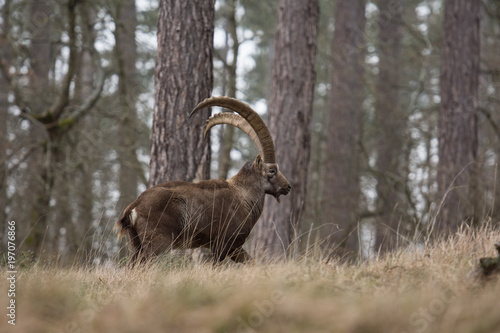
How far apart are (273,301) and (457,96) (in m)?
9.84

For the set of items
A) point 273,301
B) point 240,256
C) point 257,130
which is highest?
point 257,130

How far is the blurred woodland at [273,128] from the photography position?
8062mm

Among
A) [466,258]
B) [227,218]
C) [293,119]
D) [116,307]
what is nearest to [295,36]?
[293,119]

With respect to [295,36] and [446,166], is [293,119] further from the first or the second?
[446,166]

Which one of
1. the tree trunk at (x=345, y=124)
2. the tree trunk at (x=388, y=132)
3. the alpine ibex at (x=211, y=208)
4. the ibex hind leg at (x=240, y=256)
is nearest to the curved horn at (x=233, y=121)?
the alpine ibex at (x=211, y=208)

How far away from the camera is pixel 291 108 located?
10.7 m

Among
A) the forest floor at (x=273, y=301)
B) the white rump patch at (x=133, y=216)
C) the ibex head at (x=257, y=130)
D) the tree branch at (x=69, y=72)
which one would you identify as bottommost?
the forest floor at (x=273, y=301)

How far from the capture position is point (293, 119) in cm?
1069

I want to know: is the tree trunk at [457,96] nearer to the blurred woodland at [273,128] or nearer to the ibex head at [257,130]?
the blurred woodland at [273,128]

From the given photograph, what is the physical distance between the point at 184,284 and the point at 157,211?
5.68 ft

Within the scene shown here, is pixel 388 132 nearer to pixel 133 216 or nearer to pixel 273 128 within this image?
pixel 273 128

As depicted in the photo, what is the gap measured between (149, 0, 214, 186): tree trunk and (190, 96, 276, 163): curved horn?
0.96 m

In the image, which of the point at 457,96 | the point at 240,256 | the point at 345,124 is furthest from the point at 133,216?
the point at 345,124

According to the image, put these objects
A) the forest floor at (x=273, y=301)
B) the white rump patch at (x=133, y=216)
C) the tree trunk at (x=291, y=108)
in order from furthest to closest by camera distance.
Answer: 1. the tree trunk at (x=291, y=108)
2. the white rump patch at (x=133, y=216)
3. the forest floor at (x=273, y=301)
